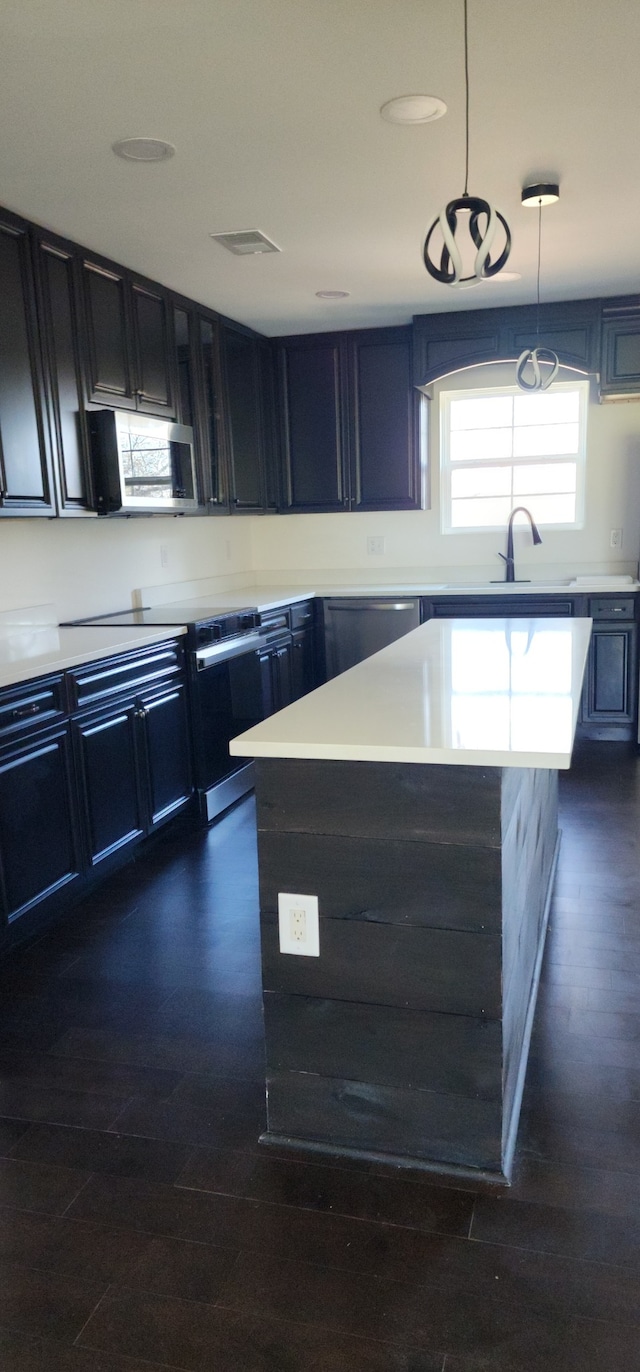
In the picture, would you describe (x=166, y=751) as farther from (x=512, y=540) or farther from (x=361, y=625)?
(x=512, y=540)

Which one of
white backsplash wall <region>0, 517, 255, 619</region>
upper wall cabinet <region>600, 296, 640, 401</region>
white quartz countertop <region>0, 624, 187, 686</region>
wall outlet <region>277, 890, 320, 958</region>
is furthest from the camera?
upper wall cabinet <region>600, 296, 640, 401</region>

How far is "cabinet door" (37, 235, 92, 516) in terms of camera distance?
10.6 feet

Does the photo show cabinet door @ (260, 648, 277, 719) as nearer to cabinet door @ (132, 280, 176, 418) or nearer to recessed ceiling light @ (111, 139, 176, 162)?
cabinet door @ (132, 280, 176, 418)

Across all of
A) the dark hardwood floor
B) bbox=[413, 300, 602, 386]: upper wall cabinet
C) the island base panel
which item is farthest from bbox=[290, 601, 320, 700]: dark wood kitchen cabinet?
the island base panel

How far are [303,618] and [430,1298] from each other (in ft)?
13.0

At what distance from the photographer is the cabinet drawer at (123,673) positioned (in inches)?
121

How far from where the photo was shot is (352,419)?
543 cm

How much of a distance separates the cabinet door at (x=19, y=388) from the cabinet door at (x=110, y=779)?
2.55 ft

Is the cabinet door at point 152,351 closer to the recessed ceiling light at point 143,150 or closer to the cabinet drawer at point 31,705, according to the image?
the recessed ceiling light at point 143,150

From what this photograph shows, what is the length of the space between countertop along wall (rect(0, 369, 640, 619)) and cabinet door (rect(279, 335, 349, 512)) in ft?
1.13

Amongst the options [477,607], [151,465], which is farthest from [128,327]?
[477,607]

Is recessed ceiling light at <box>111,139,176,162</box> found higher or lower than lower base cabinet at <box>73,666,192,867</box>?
higher

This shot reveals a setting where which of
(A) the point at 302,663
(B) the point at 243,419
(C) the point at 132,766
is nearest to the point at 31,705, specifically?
(C) the point at 132,766

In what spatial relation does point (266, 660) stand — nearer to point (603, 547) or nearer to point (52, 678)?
point (52, 678)
